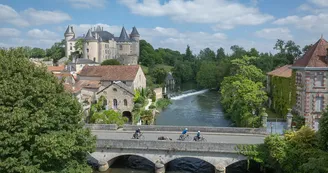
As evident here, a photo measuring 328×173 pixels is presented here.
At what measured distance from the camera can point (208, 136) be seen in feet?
89.4

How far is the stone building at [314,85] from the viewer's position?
1146 inches

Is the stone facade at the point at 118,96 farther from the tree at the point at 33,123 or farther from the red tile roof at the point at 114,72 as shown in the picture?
the tree at the point at 33,123

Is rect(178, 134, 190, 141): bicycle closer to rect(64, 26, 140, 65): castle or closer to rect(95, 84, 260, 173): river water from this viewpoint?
Result: rect(95, 84, 260, 173): river water

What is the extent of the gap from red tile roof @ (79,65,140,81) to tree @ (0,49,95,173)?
86.0 feet

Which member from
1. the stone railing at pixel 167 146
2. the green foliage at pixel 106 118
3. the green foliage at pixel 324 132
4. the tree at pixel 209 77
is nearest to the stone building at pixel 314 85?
the stone railing at pixel 167 146

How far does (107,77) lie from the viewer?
1812 inches

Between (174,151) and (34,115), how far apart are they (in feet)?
35.2

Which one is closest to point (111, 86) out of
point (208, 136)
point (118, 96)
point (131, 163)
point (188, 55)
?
point (118, 96)

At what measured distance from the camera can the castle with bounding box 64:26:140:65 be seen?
281 feet

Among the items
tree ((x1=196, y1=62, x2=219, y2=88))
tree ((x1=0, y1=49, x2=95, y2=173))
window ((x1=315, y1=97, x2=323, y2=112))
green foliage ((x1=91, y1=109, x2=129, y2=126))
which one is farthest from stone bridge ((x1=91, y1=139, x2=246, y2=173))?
tree ((x1=196, y1=62, x2=219, y2=88))

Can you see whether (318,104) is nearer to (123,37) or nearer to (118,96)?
(118,96)

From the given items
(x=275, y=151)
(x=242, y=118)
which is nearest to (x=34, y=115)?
(x=275, y=151)

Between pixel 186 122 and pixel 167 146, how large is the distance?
63.9ft

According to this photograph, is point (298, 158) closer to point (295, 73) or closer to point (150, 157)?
point (150, 157)
